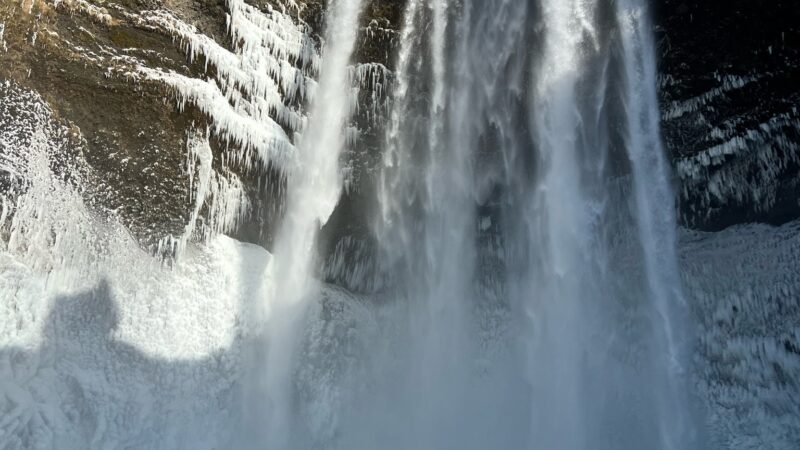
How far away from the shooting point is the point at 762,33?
7762 millimetres

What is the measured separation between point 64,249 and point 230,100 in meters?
2.31

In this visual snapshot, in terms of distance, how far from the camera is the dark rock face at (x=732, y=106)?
7754mm

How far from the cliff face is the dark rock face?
0.01m

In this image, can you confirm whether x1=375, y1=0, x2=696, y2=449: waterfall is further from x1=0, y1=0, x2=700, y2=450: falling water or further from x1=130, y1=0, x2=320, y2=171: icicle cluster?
x1=130, y1=0, x2=320, y2=171: icicle cluster

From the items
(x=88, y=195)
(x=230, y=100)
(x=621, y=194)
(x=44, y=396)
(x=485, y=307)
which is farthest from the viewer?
(x=485, y=307)

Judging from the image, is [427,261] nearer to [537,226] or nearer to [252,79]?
[537,226]

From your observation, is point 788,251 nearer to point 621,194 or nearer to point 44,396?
point 621,194

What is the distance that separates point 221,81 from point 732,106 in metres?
5.57

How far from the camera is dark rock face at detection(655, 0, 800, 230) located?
775 cm

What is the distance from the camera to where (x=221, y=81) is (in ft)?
26.3

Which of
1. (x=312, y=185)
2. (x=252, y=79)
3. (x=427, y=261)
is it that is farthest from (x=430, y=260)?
(x=252, y=79)

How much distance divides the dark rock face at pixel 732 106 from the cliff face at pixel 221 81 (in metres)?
0.01

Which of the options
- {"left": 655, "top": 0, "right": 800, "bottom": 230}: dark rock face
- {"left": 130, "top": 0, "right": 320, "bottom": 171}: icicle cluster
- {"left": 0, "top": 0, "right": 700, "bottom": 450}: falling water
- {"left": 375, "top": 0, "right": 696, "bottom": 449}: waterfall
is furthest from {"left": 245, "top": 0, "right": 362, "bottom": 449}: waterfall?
{"left": 655, "top": 0, "right": 800, "bottom": 230}: dark rock face

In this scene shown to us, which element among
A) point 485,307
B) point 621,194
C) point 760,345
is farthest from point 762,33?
point 485,307
